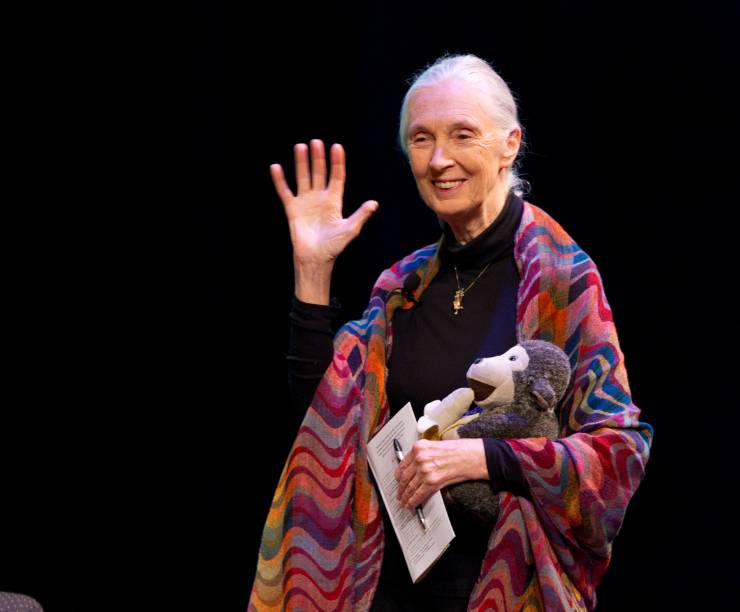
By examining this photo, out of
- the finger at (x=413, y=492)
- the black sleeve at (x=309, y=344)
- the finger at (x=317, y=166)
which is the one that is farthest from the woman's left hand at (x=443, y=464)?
the finger at (x=317, y=166)

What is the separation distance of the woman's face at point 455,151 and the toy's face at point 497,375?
280 mm

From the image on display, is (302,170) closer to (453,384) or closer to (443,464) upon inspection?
(453,384)

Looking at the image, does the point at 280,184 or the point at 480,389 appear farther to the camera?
the point at 280,184

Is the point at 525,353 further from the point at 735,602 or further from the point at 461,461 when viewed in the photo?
the point at 735,602

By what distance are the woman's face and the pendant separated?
0.40 ft

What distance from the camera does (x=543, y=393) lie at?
1.48m

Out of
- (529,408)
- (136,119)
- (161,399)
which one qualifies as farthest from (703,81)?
(161,399)

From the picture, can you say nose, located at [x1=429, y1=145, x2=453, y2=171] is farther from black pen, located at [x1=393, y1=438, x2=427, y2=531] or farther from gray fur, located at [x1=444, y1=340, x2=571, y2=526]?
black pen, located at [x1=393, y1=438, x2=427, y2=531]

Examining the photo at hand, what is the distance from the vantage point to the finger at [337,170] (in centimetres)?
166

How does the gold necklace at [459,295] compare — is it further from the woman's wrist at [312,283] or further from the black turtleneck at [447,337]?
the woman's wrist at [312,283]

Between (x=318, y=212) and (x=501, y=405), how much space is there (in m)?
0.44

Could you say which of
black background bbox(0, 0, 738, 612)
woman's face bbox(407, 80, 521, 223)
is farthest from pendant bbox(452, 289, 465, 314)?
black background bbox(0, 0, 738, 612)

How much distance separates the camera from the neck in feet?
5.54

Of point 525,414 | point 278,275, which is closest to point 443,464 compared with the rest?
point 525,414
